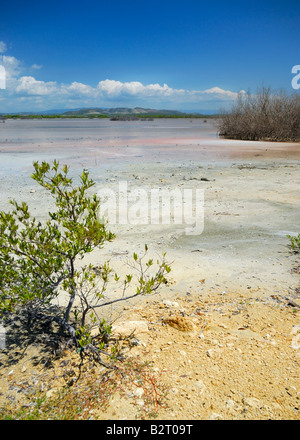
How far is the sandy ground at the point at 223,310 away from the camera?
2340mm

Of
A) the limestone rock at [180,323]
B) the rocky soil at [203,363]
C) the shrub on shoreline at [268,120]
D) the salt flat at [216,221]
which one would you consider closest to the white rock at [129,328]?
the rocky soil at [203,363]

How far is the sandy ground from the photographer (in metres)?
2.34

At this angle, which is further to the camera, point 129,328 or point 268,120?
point 268,120

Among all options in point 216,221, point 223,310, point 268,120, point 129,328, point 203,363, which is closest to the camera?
point 203,363

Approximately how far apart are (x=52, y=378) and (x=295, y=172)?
11.2m

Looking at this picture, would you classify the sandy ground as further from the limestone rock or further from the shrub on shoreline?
the shrub on shoreline

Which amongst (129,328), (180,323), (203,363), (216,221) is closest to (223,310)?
(180,323)

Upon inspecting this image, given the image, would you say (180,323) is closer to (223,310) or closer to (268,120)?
(223,310)

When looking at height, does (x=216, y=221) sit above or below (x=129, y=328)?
above

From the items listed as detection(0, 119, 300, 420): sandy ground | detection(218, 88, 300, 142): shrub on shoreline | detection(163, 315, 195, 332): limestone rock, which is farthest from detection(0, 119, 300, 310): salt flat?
detection(218, 88, 300, 142): shrub on shoreline

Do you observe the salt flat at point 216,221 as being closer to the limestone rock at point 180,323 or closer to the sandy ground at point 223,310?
the sandy ground at point 223,310

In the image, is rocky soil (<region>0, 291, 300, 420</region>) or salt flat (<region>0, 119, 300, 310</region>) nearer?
rocky soil (<region>0, 291, 300, 420</region>)

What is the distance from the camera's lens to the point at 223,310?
11.3ft
